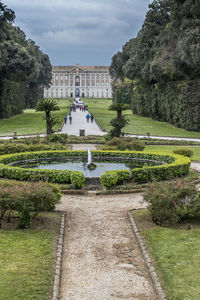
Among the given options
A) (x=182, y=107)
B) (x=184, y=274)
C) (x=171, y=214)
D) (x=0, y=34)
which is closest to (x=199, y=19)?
(x=182, y=107)

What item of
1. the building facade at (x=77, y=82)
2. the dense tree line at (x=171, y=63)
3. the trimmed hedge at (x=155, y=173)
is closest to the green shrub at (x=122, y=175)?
the trimmed hedge at (x=155, y=173)

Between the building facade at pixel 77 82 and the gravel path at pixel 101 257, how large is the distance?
511 feet

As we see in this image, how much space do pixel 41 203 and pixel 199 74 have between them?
31901mm

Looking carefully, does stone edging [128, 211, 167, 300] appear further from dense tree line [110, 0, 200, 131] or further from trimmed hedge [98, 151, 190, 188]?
dense tree line [110, 0, 200, 131]

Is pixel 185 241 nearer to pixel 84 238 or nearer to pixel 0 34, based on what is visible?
pixel 84 238

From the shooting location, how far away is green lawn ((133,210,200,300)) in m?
6.02

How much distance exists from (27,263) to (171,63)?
113ft

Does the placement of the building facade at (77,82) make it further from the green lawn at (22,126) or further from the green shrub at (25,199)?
the green shrub at (25,199)

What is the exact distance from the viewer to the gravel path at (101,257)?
241 inches

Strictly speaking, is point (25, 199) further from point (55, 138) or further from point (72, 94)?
point (72, 94)

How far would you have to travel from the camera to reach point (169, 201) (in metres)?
9.04

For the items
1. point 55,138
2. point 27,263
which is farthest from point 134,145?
point 27,263

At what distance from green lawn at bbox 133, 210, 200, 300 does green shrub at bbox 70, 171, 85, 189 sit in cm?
347

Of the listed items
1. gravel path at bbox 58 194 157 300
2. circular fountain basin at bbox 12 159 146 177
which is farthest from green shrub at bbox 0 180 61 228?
circular fountain basin at bbox 12 159 146 177
